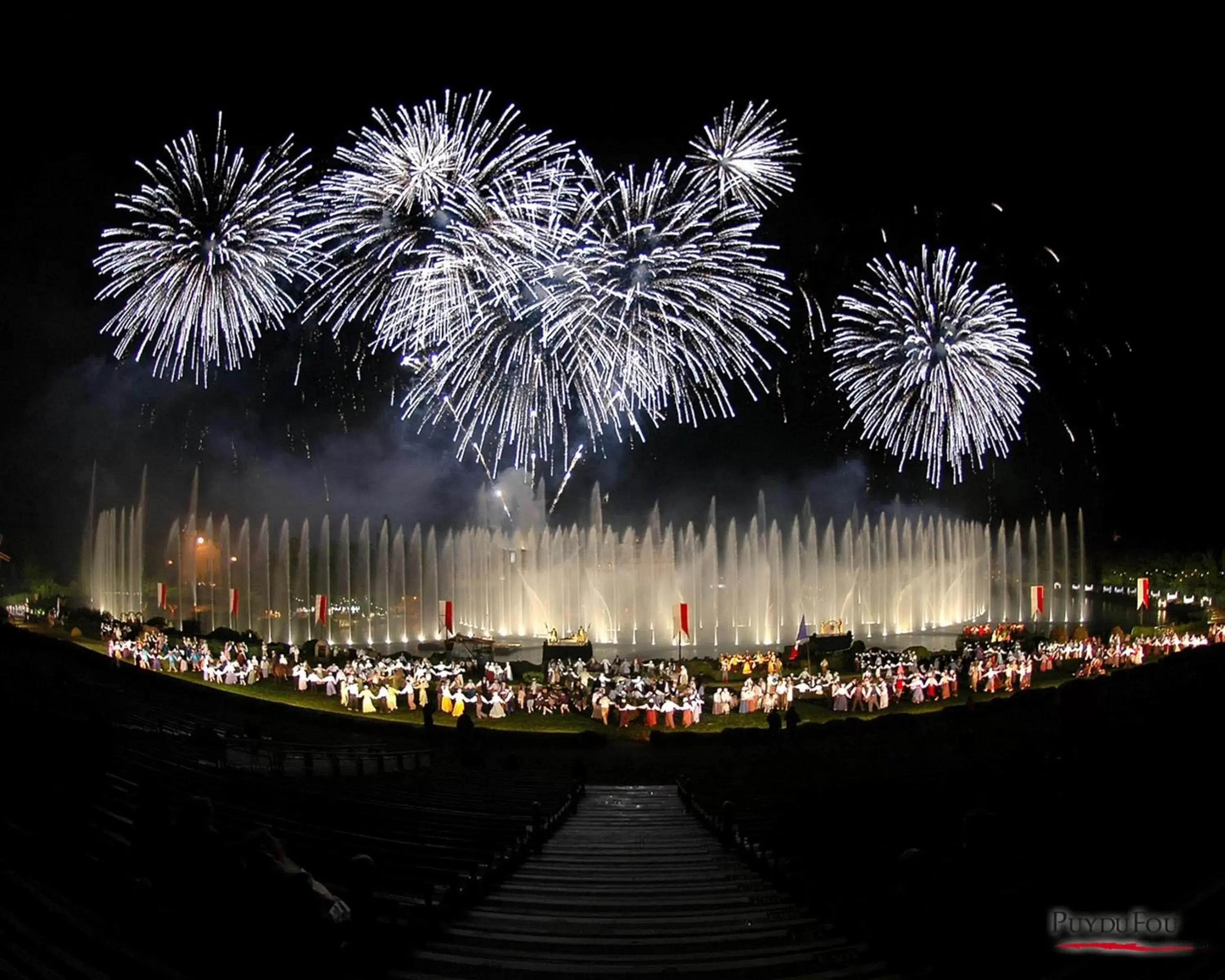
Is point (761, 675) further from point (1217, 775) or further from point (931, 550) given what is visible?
point (931, 550)

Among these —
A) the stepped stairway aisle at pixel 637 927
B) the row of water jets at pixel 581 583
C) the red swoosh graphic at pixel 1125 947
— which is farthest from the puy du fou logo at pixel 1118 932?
the row of water jets at pixel 581 583

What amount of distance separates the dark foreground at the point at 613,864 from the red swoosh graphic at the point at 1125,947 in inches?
2.9

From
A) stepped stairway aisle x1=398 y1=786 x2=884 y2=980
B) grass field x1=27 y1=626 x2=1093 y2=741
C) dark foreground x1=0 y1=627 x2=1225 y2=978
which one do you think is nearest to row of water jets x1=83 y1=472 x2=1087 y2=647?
grass field x1=27 y1=626 x2=1093 y2=741

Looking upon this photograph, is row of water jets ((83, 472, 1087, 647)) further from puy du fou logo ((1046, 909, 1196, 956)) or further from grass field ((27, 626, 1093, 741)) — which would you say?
puy du fou logo ((1046, 909, 1196, 956))

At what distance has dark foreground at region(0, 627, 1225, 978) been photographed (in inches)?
136

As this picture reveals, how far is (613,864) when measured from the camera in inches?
339

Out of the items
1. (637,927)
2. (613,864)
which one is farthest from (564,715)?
(637,927)

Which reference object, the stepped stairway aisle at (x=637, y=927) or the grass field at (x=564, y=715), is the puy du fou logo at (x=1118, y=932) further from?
the grass field at (x=564, y=715)

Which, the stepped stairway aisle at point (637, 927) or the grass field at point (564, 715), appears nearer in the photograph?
the stepped stairway aisle at point (637, 927)

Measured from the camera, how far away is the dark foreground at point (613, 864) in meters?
3.46

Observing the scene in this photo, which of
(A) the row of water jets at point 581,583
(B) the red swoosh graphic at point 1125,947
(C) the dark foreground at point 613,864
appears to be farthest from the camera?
(A) the row of water jets at point 581,583

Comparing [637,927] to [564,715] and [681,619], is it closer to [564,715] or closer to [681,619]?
[564,715]

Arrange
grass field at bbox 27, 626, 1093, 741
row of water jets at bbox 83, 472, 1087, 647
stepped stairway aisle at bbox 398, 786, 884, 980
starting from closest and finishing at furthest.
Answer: stepped stairway aisle at bbox 398, 786, 884, 980
grass field at bbox 27, 626, 1093, 741
row of water jets at bbox 83, 472, 1087, 647

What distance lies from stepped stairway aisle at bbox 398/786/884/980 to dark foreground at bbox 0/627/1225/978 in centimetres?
3
